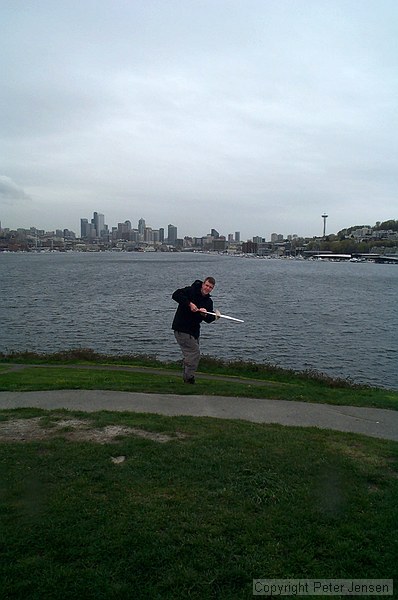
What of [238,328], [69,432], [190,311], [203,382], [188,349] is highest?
[190,311]

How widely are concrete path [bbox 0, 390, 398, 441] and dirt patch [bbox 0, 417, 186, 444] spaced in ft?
3.39

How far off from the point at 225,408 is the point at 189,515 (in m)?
4.24

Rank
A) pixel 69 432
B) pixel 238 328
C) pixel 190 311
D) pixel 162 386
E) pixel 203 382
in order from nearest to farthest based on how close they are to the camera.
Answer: pixel 69 432 < pixel 190 311 < pixel 162 386 < pixel 203 382 < pixel 238 328

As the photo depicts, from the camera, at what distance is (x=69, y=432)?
21.5 ft

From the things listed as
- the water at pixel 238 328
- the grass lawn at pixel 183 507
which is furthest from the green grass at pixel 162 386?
the water at pixel 238 328

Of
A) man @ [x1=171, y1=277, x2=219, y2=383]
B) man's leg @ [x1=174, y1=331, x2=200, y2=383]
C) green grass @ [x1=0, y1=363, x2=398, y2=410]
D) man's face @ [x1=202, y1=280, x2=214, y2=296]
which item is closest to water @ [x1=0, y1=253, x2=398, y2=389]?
green grass @ [x1=0, y1=363, x2=398, y2=410]

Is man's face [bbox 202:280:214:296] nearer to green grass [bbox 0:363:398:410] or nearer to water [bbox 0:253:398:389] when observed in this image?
green grass [bbox 0:363:398:410]

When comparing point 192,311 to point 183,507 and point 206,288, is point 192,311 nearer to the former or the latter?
point 206,288

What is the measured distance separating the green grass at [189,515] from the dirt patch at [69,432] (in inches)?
9.4

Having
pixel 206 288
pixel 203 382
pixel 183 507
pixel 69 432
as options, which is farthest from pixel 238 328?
pixel 183 507

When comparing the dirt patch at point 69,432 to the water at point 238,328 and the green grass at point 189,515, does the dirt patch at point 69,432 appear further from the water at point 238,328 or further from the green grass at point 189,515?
the water at point 238,328

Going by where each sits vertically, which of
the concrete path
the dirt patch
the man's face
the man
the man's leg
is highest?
the man's face

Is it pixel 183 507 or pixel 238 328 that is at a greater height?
pixel 183 507

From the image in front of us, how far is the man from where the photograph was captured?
911cm
